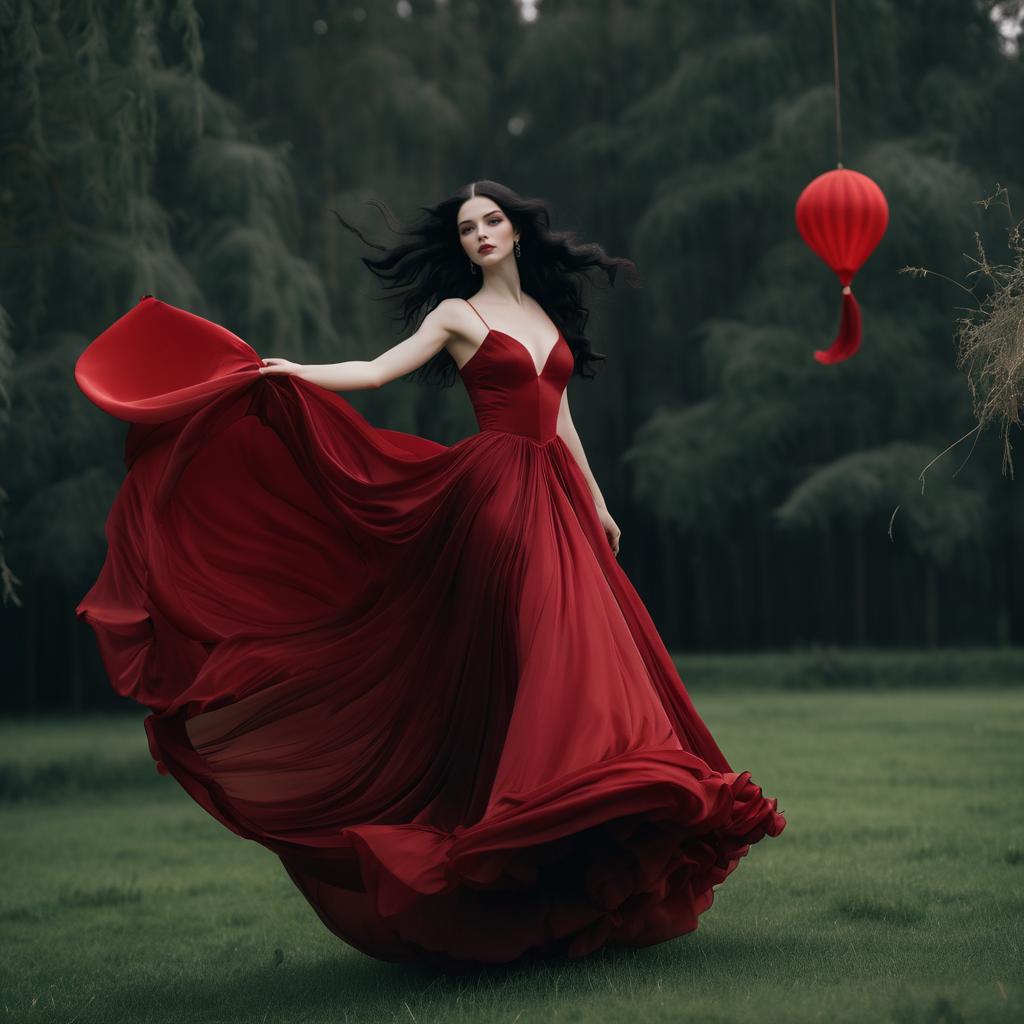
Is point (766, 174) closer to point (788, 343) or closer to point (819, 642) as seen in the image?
point (788, 343)

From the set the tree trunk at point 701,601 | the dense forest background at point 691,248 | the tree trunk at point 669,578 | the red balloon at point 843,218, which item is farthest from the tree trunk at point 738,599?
the red balloon at point 843,218

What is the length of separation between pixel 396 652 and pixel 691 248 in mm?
14415

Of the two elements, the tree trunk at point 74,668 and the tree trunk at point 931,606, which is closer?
the tree trunk at point 74,668

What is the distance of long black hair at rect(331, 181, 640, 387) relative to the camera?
4.81 meters

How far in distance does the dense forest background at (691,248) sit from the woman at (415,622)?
23.7 feet

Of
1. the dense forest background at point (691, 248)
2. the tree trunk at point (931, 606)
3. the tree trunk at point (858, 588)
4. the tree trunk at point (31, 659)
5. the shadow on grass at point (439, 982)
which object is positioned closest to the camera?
the shadow on grass at point (439, 982)

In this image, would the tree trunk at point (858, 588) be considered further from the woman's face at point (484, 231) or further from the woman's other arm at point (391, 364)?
the woman's other arm at point (391, 364)

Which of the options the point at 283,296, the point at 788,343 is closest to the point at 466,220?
the point at 283,296

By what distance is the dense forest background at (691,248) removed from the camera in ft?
45.8

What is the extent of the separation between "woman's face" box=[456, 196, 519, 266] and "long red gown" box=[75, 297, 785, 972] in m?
0.27

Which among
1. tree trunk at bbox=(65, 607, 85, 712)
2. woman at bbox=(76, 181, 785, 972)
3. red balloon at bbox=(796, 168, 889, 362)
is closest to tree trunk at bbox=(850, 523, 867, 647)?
tree trunk at bbox=(65, 607, 85, 712)

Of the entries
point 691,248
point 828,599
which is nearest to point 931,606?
point 828,599

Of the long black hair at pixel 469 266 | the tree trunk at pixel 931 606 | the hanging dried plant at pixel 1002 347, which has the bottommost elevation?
the tree trunk at pixel 931 606

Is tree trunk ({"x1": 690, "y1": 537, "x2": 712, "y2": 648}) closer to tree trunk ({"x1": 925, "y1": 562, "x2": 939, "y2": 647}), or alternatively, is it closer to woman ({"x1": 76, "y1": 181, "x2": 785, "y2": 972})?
tree trunk ({"x1": 925, "y1": 562, "x2": 939, "y2": 647})
